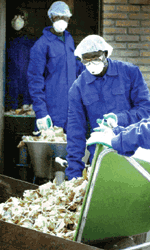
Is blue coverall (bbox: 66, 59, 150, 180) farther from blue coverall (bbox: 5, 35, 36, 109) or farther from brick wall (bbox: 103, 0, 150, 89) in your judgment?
blue coverall (bbox: 5, 35, 36, 109)

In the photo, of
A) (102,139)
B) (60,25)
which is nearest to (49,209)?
(102,139)

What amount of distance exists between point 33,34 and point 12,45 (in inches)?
13.0

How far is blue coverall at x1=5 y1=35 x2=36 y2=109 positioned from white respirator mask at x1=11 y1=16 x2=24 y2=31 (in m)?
0.14

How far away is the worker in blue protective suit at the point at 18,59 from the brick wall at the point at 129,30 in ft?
4.16

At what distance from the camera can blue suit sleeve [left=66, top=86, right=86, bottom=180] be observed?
7.85 feet

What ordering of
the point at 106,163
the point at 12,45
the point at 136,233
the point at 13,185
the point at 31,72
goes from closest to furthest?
the point at 106,163, the point at 136,233, the point at 13,185, the point at 31,72, the point at 12,45

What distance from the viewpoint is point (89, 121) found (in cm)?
264

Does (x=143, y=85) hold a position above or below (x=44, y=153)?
above

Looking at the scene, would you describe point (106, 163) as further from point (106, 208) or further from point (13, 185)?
point (13, 185)

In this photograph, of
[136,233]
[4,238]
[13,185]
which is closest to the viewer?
[4,238]

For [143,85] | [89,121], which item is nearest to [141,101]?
[143,85]

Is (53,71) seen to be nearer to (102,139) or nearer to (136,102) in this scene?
(136,102)

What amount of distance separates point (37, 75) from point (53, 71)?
222mm

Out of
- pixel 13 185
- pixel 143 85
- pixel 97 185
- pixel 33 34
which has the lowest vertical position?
pixel 13 185
